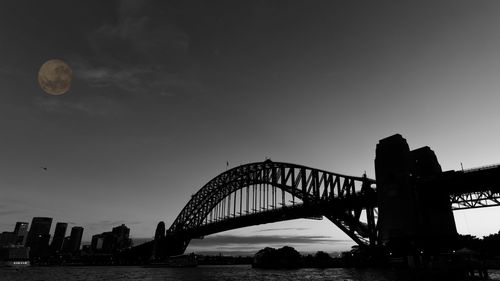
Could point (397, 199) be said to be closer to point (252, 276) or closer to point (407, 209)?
point (407, 209)

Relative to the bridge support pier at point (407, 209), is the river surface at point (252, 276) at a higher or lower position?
lower

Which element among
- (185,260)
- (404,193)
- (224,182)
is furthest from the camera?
(185,260)

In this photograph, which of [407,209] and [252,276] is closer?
[407,209]

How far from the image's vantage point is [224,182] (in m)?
112

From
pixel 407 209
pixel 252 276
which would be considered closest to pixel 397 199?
pixel 407 209

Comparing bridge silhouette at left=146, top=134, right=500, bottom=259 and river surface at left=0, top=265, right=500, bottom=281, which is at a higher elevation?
bridge silhouette at left=146, top=134, right=500, bottom=259

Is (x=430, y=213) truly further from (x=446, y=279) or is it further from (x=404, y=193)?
(x=446, y=279)

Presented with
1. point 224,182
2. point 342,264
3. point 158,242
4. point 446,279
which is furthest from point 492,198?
point 158,242

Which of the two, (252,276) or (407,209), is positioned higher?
(407,209)

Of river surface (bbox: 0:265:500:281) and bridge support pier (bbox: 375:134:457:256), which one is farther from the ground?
bridge support pier (bbox: 375:134:457:256)

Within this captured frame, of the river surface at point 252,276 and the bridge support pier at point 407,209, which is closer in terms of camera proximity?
the river surface at point 252,276

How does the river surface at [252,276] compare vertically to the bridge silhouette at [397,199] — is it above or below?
below

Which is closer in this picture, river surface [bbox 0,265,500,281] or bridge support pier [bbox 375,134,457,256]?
river surface [bbox 0,265,500,281]

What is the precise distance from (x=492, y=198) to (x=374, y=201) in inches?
721
